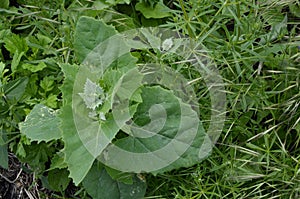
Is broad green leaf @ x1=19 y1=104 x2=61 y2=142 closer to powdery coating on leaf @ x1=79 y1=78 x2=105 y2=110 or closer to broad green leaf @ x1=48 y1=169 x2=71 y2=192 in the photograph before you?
powdery coating on leaf @ x1=79 y1=78 x2=105 y2=110

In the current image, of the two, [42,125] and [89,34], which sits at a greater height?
[89,34]

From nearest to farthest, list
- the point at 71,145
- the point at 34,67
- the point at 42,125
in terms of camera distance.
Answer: the point at 71,145, the point at 42,125, the point at 34,67

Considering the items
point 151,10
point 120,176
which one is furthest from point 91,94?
point 151,10

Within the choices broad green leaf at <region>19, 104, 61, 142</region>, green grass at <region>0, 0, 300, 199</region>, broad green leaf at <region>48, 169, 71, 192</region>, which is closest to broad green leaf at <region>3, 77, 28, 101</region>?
green grass at <region>0, 0, 300, 199</region>

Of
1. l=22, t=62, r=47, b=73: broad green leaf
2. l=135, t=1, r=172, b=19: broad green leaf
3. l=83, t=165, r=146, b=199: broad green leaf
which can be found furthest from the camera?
l=135, t=1, r=172, b=19: broad green leaf

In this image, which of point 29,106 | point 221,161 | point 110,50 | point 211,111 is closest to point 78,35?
point 110,50

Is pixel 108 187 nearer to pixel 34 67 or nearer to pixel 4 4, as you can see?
pixel 34 67
